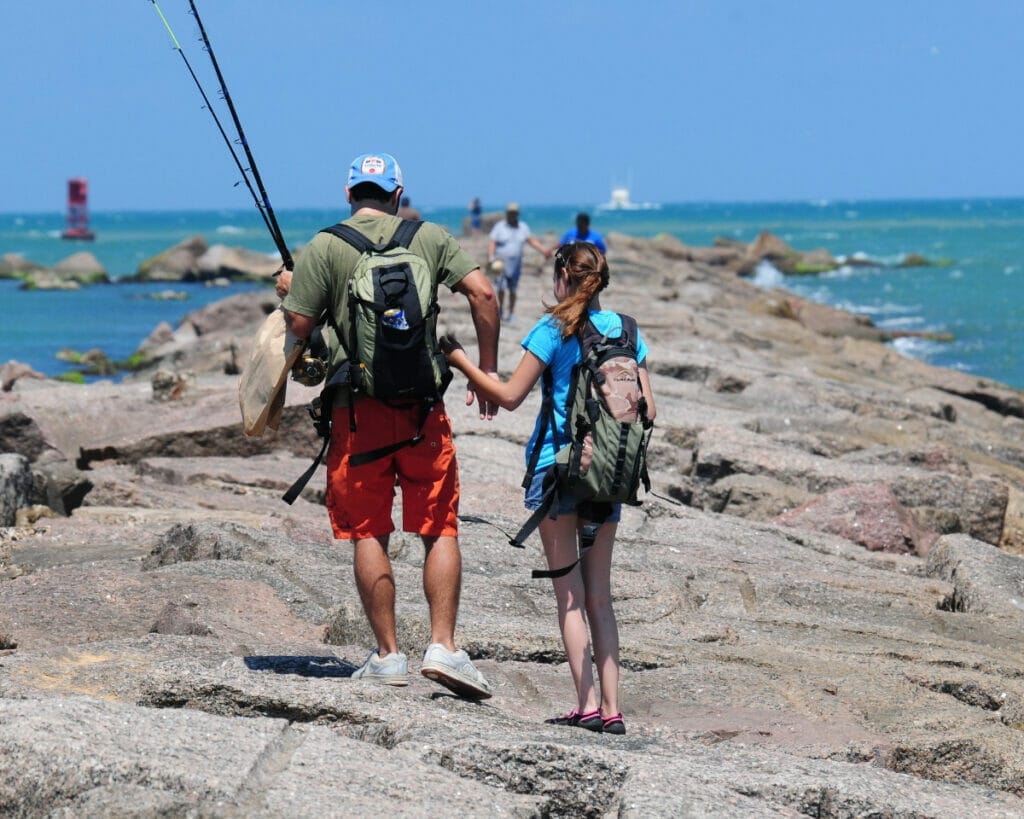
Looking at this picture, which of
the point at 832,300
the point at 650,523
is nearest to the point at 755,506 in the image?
the point at 650,523

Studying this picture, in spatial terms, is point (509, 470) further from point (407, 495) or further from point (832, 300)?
point (832, 300)

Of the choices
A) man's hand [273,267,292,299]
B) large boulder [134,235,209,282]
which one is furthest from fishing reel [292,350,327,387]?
large boulder [134,235,209,282]

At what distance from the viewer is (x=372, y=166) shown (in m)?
5.10

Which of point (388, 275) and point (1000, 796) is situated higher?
point (388, 275)

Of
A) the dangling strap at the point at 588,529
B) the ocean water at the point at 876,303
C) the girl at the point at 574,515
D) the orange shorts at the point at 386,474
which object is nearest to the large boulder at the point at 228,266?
the ocean water at the point at 876,303

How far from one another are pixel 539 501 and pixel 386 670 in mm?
703

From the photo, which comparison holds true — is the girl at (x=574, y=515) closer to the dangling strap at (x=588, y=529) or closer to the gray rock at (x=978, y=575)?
the dangling strap at (x=588, y=529)

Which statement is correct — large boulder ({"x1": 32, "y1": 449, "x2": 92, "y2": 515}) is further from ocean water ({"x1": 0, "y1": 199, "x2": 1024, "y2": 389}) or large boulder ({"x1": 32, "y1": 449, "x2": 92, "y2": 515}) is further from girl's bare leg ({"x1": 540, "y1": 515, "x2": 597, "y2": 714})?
ocean water ({"x1": 0, "y1": 199, "x2": 1024, "y2": 389})

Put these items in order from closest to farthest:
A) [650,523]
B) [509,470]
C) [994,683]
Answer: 1. [994,683]
2. [650,523]
3. [509,470]

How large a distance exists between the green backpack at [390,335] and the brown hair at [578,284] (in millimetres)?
400

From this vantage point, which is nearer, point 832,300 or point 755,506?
point 755,506

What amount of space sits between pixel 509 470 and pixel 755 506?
4.78ft

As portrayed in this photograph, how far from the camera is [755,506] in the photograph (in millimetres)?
9258

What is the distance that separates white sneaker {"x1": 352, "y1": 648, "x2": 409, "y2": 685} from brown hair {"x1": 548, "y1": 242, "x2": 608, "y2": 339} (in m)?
1.13
